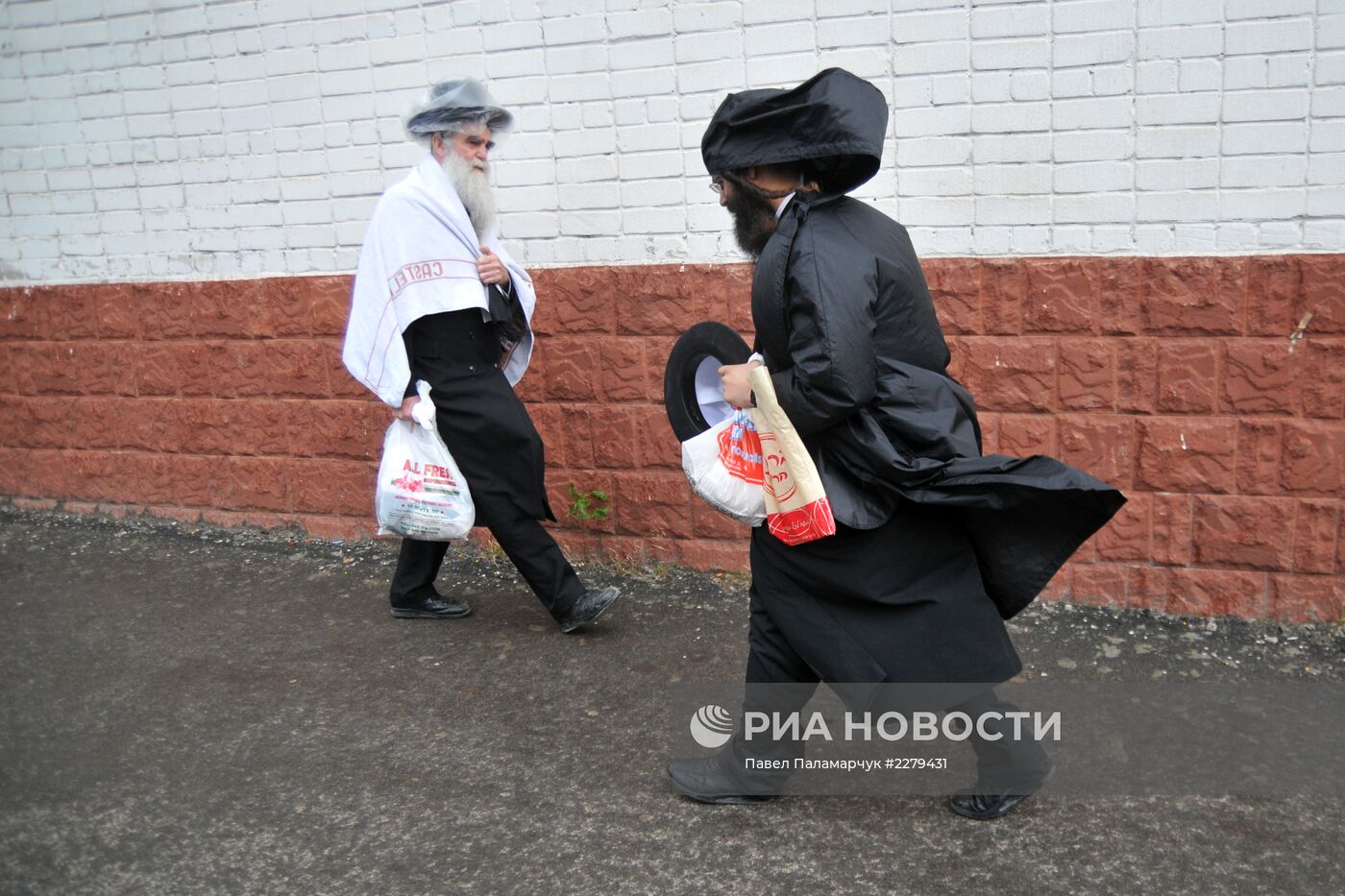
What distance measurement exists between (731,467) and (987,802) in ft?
3.84

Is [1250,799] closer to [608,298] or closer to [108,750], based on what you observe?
[608,298]

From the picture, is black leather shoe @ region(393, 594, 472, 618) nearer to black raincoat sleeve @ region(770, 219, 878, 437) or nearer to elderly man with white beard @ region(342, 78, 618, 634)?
elderly man with white beard @ region(342, 78, 618, 634)

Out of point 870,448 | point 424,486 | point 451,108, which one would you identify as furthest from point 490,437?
point 870,448

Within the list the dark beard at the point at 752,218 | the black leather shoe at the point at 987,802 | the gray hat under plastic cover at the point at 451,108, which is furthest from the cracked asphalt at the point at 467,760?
the gray hat under plastic cover at the point at 451,108

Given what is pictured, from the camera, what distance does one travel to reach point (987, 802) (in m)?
3.43

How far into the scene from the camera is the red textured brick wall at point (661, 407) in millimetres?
4453

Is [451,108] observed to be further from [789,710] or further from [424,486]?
[789,710]

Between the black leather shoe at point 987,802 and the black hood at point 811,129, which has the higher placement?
the black hood at point 811,129

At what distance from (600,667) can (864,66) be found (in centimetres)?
248

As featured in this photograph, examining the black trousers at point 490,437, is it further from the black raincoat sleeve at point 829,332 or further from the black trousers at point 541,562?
the black raincoat sleeve at point 829,332

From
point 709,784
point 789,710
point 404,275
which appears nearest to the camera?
point 789,710

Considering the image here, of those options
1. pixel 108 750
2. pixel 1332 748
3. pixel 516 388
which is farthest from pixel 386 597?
pixel 1332 748

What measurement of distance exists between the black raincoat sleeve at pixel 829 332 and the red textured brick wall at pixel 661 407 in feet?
6.12

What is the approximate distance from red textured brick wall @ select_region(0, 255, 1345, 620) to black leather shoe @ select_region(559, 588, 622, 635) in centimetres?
70
